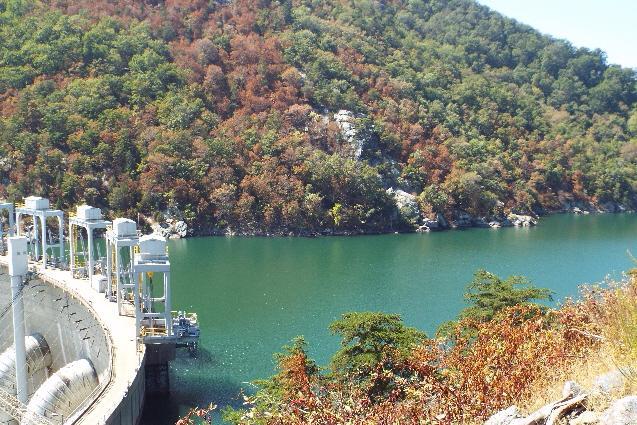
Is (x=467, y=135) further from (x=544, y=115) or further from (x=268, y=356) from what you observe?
(x=268, y=356)

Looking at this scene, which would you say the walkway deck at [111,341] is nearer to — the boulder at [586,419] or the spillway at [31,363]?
the spillway at [31,363]

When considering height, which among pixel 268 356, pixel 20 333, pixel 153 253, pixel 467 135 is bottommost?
pixel 268 356

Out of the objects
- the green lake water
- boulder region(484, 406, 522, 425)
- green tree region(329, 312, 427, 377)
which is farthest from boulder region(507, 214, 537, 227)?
boulder region(484, 406, 522, 425)

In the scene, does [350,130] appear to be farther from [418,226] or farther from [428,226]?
[428,226]

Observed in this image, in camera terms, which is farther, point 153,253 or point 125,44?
point 125,44

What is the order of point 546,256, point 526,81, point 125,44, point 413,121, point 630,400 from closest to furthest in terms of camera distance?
1. point 630,400
2. point 546,256
3. point 125,44
4. point 413,121
5. point 526,81

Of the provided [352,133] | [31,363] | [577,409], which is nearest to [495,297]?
[577,409]

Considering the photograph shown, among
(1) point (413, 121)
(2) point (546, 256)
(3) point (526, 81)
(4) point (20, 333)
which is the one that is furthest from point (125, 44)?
(3) point (526, 81)
